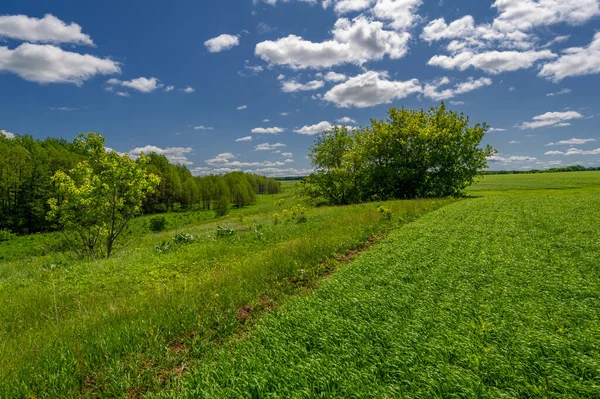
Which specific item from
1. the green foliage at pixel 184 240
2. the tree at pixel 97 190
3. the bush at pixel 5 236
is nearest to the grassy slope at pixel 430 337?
the green foliage at pixel 184 240

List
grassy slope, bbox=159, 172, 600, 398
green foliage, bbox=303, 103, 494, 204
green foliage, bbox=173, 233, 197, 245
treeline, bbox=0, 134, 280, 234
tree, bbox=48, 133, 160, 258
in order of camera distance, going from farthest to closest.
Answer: treeline, bbox=0, 134, 280, 234 < green foliage, bbox=303, 103, 494, 204 < tree, bbox=48, 133, 160, 258 < green foliage, bbox=173, 233, 197, 245 < grassy slope, bbox=159, 172, 600, 398

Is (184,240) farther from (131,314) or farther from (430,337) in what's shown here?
(430,337)

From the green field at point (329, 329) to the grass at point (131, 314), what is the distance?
0.10ft

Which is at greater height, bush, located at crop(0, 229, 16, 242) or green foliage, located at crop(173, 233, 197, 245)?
green foliage, located at crop(173, 233, 197, 245)

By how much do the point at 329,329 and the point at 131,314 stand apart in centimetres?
397

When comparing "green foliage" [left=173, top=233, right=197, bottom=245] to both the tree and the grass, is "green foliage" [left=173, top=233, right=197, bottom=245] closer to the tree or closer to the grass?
the grass

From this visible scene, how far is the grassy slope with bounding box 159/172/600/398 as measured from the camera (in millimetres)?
3125

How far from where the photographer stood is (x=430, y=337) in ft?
13.1

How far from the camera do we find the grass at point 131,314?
3.67 metres

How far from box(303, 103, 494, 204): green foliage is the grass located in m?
24.1

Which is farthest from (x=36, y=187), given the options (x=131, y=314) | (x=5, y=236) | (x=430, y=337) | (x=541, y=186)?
(x=541, y=186)

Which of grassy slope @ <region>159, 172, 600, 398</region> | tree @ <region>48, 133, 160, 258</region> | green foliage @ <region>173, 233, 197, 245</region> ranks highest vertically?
tree @ <region>48, 133, 160, 258</region>

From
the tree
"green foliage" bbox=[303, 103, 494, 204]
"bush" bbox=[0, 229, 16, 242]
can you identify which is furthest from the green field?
"bush" bbox=[0, 229, 16, 242]

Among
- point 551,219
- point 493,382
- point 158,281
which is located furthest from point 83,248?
point 551,219
